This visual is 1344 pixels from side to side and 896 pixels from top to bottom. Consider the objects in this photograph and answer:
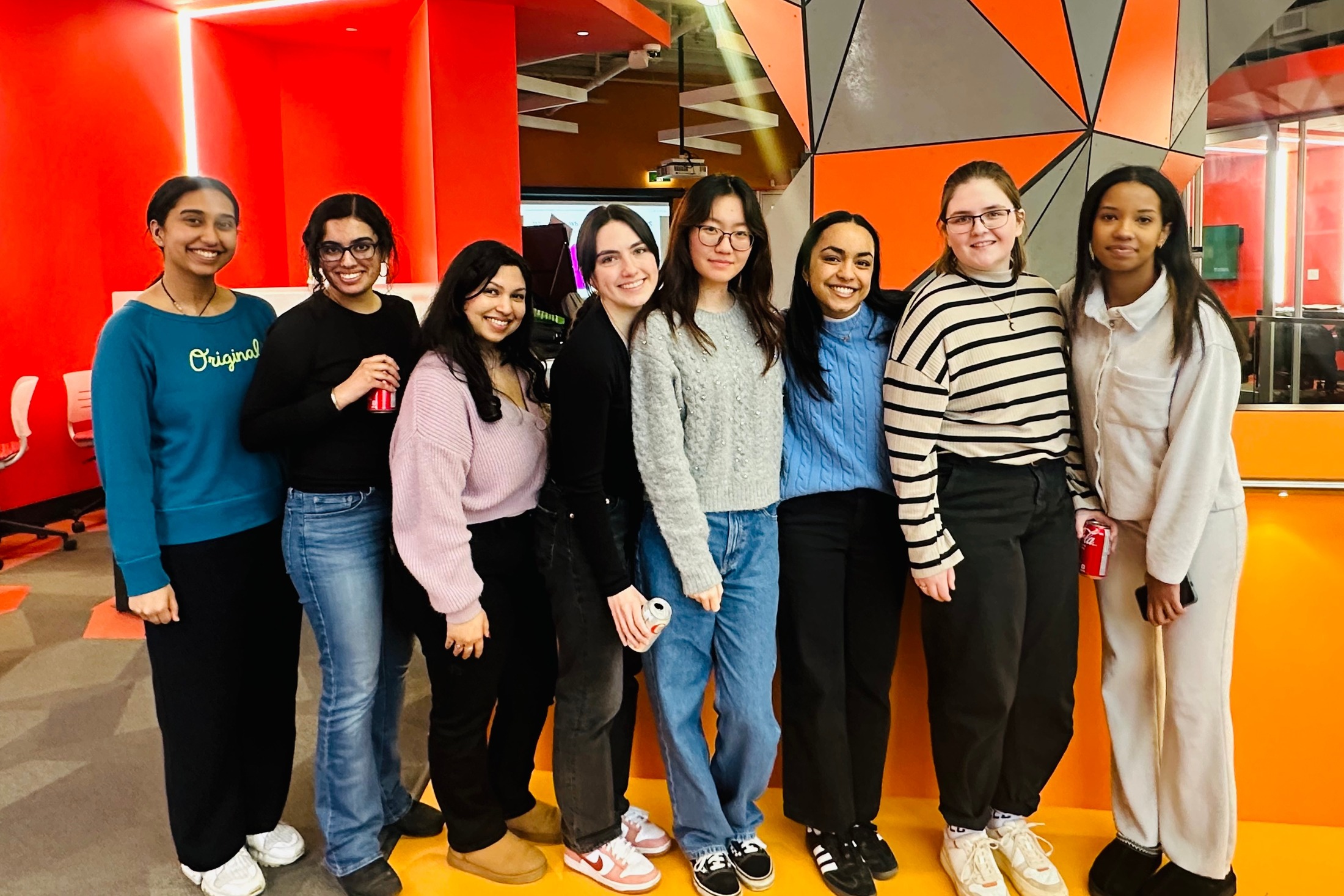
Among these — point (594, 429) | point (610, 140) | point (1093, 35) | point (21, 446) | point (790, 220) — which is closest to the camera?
point (594, 429)

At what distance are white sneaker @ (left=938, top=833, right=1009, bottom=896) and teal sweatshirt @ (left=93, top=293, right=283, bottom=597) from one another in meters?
1.71

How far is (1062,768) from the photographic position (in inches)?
92.9

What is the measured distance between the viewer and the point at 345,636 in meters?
1.92

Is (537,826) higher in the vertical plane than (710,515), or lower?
lower

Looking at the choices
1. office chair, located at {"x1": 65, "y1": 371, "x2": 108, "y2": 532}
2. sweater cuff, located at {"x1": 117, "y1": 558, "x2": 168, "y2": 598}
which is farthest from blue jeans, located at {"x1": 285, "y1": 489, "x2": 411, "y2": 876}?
office chair, located at {"x1": 65, "y1": 371, "x2": 108, "y2": 532}

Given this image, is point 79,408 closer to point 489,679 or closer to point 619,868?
point 489,679

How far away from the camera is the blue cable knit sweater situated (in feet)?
6.33

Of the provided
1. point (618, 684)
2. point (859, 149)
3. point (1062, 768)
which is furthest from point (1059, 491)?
point (859, 149)

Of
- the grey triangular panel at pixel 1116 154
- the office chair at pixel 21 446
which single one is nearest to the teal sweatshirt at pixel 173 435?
the grey triangular panel at pixel 1116 154

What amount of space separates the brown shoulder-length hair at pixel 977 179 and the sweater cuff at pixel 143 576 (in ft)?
5.68

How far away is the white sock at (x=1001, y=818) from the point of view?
2.07 meters

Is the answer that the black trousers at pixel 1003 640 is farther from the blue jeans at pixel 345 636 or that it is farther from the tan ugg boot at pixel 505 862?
the blue jeans at pixel 345 636

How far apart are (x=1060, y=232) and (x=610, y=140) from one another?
377 inches

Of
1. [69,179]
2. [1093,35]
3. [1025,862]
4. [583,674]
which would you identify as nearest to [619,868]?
[583,674]
